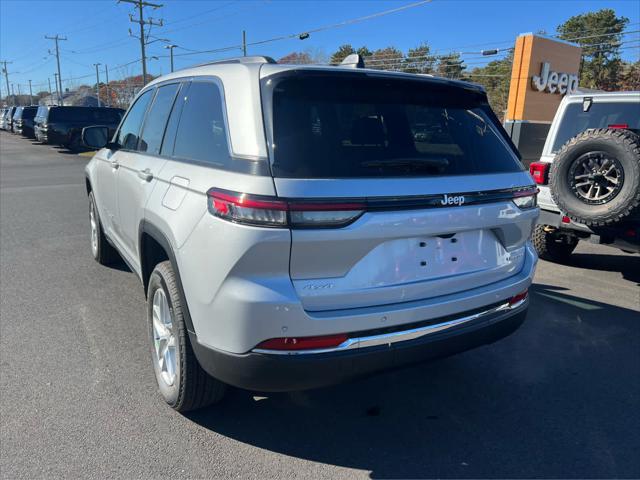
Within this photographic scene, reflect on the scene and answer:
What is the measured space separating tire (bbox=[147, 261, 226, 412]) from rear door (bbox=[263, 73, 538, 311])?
839 mm

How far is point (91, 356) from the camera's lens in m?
3.54

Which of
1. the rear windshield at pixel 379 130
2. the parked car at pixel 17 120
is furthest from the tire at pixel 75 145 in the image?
the rear windshield at pixel 379 130

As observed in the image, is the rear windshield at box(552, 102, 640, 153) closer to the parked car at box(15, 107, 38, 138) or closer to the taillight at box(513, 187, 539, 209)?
the taillight at box(513, 187, 539, 209)

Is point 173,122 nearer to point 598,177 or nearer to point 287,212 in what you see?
point 287,212

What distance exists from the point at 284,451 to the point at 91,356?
174cm

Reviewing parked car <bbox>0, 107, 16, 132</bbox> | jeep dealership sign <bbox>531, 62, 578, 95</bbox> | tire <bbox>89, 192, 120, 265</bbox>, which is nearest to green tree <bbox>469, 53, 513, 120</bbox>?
jeep dealership sign <bbox>531, 62, 578, 95</bbox>

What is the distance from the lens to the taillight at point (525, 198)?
2703 mm

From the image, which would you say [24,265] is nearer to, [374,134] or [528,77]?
[374,134]

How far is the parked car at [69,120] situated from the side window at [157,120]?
2026 centimetres

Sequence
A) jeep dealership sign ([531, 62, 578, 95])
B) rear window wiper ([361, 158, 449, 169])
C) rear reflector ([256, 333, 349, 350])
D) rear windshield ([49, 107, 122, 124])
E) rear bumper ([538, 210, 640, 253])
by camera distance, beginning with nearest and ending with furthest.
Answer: rear reflector ([256, 333, 349, 350]), rear window wiper ([361, 158, 449, 169]), rear bumper ([538, 210, 640, 253]), jeep dealership sign ([531, 62, 578, 95]), rear windshield ([49, 107, 122, 124])

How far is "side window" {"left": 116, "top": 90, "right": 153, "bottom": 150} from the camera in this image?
3.99 m

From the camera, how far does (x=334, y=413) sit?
293 cm

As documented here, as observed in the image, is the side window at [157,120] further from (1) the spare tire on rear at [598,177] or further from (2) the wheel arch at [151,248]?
(1) the spare tire on rear at [598,177]

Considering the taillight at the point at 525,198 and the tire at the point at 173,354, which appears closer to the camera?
the tire at the point at 173,354
